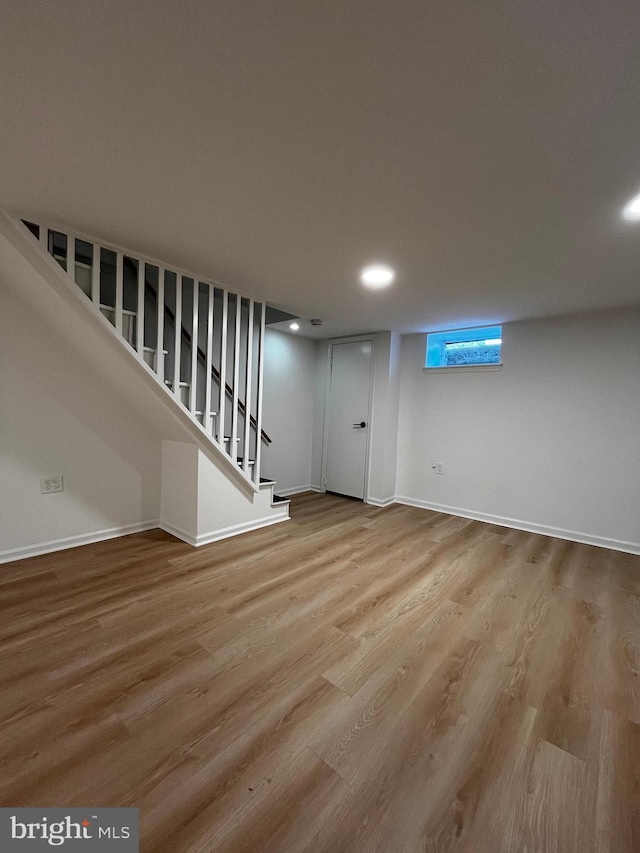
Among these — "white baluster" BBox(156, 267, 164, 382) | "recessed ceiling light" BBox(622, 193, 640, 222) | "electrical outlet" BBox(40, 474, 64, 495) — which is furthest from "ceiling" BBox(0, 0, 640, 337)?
"electrical outlet" BBox(40, 474, 64, 495)

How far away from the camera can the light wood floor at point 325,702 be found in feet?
3.53

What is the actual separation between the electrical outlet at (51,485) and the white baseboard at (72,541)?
0.40m

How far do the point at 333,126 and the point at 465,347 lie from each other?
11.5ft

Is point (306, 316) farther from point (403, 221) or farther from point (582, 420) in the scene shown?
point (582, 420)

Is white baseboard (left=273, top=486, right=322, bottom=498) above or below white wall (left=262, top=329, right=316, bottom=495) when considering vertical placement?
below

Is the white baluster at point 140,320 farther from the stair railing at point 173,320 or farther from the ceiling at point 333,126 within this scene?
the ceiling at point 333,126

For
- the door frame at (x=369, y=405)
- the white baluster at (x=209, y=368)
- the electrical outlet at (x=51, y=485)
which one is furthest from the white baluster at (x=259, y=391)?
the door frame at (x=369, y=405)

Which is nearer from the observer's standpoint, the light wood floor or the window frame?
the light wood floor

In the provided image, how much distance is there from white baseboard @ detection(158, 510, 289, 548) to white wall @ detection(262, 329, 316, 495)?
1.17m

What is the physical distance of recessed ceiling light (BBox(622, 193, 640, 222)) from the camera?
163cm

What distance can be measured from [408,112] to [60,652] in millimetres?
2717

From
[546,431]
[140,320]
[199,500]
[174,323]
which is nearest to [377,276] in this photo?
[174,323]

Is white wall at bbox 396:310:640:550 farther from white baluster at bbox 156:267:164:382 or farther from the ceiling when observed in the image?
white baluster at bbox 156:267:164:382

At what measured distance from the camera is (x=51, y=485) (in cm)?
275
